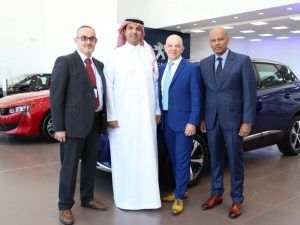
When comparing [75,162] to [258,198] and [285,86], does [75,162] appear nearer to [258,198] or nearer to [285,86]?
[258,198]

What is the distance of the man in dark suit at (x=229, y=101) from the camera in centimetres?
305

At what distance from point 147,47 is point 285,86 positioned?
263cm

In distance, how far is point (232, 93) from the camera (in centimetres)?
309

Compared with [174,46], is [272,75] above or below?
below

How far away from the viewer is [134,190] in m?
3.34

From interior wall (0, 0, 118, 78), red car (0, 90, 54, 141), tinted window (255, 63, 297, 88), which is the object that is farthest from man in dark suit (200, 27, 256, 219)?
interior wall (0, 0, 118, 78)

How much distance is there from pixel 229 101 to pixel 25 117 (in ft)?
13.1

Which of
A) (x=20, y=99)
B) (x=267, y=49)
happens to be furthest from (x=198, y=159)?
(x=267, y=49)

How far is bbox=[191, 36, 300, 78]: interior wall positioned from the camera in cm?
1473

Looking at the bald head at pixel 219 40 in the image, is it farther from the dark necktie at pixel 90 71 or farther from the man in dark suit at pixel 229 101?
the dark necktie at pixel 90 71

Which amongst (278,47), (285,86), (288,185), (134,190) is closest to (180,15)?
(278,47)

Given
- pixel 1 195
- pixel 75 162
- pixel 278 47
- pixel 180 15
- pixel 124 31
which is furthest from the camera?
pixel 278 47

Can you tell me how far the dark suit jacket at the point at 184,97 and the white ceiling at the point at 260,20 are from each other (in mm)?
6635

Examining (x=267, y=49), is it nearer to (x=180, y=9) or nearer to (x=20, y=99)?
(x=180, y=9)
